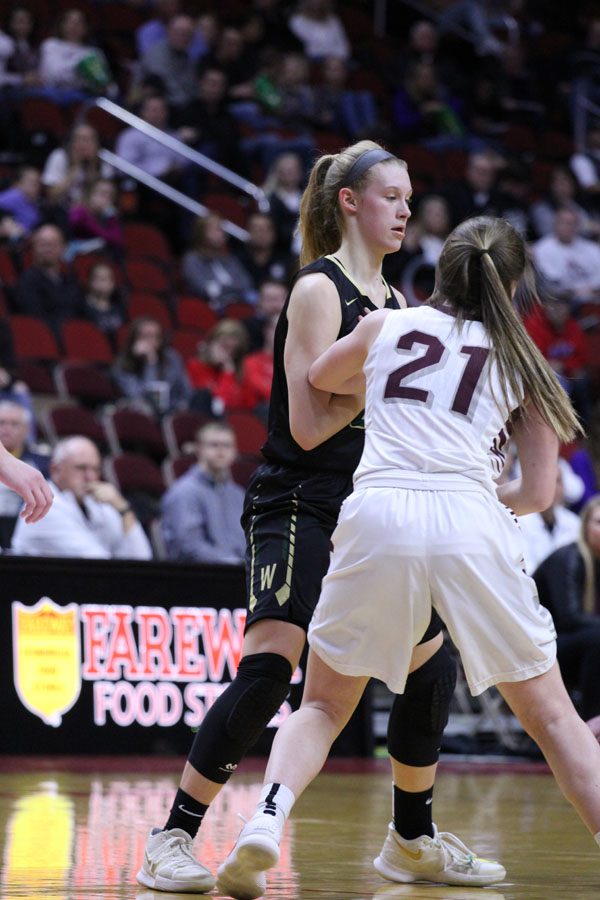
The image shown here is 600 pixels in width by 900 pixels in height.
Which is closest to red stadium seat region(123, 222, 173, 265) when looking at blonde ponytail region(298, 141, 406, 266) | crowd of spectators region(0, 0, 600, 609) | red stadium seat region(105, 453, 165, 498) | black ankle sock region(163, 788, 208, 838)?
crowd of spectators region(0, 0, 600, 609)

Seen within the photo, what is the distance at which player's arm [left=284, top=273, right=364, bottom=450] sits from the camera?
370 cm

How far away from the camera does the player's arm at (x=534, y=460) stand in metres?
3.50

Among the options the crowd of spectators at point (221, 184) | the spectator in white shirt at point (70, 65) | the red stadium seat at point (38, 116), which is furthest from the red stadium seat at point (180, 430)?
the spectator in white shirt at point (70, 65)

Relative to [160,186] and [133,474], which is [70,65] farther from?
[133,474]

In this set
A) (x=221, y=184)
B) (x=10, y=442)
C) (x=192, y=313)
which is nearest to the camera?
(x=10, y=442)

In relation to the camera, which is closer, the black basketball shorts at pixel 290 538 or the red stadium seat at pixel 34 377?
the black basketball shorts at pixel 290 538

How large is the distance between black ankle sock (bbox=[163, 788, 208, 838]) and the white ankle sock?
14.8 inches

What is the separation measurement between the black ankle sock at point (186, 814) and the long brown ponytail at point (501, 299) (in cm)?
125

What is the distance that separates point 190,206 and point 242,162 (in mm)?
1172

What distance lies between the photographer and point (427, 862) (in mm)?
3861

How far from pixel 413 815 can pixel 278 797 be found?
64 cm

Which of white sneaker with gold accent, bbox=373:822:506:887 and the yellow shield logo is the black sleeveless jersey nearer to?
white sneaker with gold accent, bbox=373:822:506:887

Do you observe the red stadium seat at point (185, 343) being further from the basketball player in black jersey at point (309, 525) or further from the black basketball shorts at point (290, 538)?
the black basketball shorts at point (290, 538)

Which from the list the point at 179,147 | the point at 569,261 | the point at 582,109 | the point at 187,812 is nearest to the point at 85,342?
the point at 179,147
